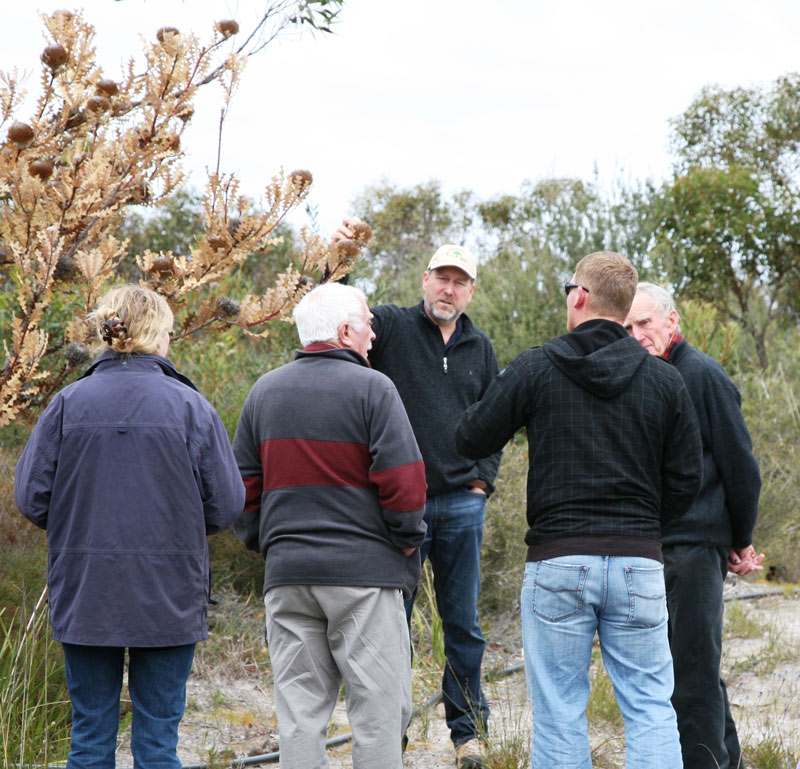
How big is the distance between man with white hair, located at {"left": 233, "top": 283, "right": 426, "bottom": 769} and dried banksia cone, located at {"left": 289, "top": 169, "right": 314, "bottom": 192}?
3.47ft

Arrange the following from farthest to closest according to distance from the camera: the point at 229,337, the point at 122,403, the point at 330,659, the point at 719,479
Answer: the point at 229,337 < the point at 719,479 < the point at 330,659 < the point at 122,403

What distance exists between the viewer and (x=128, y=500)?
9.59 ft

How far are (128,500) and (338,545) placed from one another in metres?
0.63

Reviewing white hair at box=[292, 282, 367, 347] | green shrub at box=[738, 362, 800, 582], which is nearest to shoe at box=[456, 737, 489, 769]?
white hair at box=[292, 282, 367, 347]

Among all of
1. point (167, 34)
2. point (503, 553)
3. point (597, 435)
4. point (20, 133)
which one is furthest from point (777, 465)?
point (20, 133)

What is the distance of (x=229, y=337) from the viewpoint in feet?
24.6

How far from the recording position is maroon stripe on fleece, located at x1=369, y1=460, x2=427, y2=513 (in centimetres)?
302

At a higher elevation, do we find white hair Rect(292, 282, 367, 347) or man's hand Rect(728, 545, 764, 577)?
white hair Rect(292, 282, 367, 347)

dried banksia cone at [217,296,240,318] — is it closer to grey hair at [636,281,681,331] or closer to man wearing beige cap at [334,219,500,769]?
man wearing beige cap at [334,219,500,769]

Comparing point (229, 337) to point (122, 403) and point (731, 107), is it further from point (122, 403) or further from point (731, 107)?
point (731, 107)

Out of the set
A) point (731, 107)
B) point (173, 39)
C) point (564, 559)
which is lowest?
point (564, 559)

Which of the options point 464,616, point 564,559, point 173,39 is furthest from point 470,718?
point 173,39

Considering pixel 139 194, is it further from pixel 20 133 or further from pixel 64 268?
pixel 20 133

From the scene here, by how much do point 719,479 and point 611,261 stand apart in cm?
94
